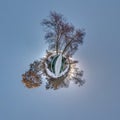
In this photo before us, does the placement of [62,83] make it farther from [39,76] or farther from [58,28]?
[58,28]

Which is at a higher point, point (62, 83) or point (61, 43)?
point (61, 43)

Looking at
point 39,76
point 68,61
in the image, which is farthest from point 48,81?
point 68,61

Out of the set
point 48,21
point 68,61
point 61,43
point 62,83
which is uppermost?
point 48,21

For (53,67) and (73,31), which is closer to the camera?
(53,67)

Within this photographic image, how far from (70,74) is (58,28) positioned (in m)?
1.38

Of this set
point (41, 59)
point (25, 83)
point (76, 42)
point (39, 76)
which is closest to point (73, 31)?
point (76, 42)

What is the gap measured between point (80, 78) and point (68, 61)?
0.69 m

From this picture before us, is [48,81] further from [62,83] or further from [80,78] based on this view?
[80,78]

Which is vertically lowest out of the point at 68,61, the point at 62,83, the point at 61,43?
the point at 62,83

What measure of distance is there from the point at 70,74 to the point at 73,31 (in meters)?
1.26

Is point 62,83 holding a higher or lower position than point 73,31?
lower

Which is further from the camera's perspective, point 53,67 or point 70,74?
point 70,74

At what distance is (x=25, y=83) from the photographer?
6531 millimetres

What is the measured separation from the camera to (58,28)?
6488mm
